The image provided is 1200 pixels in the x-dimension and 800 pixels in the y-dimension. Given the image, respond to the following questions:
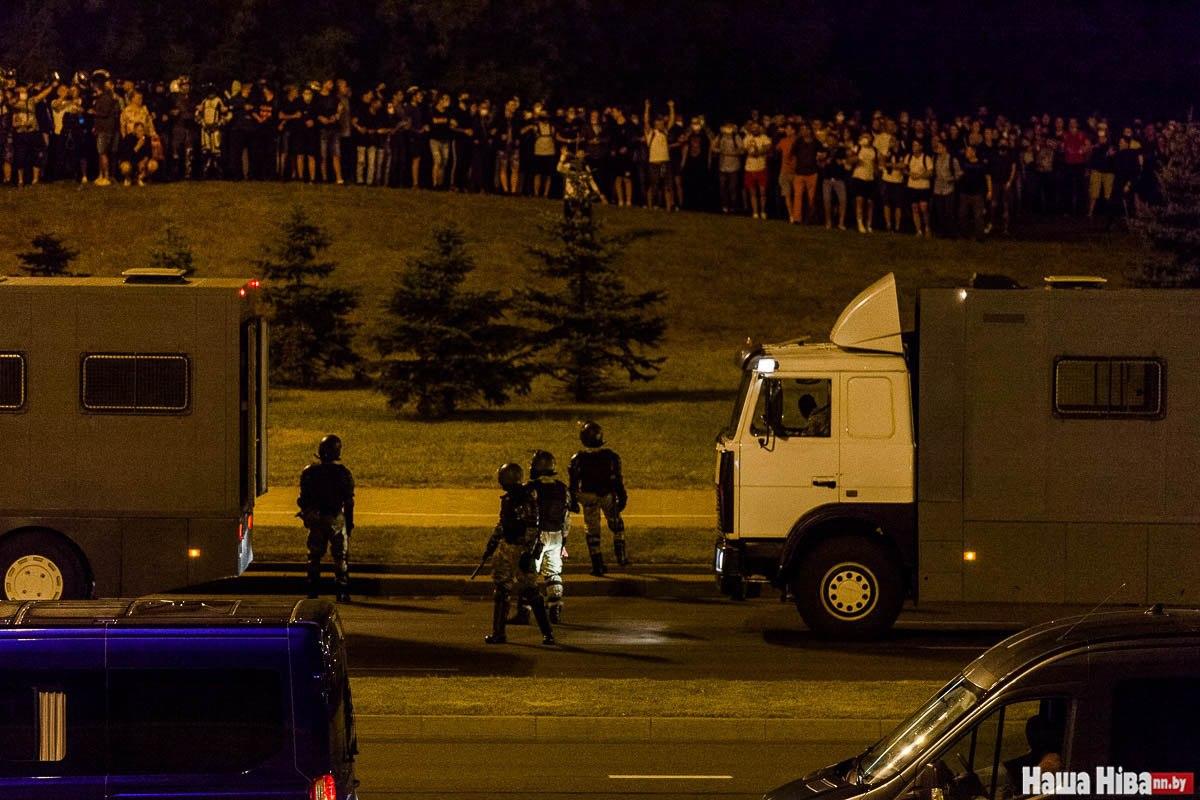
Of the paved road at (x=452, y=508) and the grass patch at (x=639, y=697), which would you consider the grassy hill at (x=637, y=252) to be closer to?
the paved road at (x=452, y=508)

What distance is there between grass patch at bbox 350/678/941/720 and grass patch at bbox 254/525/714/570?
19.2 feet

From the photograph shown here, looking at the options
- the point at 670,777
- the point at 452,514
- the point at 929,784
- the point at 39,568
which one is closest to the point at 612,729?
the point at 670,777

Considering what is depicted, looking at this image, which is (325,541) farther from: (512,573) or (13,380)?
(13,380)

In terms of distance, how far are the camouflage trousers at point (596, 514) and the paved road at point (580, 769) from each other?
266 inches

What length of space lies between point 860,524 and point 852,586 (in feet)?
1.73

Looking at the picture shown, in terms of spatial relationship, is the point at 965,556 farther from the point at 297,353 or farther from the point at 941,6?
the point at 941,6

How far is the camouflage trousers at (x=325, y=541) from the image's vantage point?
17312 millimetres

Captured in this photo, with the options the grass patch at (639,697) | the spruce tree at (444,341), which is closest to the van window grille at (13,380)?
the grass patch at (639,697)

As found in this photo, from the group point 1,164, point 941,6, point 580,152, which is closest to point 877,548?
point 580,152

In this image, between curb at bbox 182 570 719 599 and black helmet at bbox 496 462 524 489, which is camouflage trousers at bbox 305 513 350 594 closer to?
curb at bbox 182 570 719 599

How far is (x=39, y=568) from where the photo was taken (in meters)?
16.3

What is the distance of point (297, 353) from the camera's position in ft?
112

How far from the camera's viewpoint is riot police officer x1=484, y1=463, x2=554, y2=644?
49.2 feet

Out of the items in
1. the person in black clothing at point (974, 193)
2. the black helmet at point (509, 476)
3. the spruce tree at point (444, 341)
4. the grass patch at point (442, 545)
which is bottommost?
the grass patch at point (442, 545)
